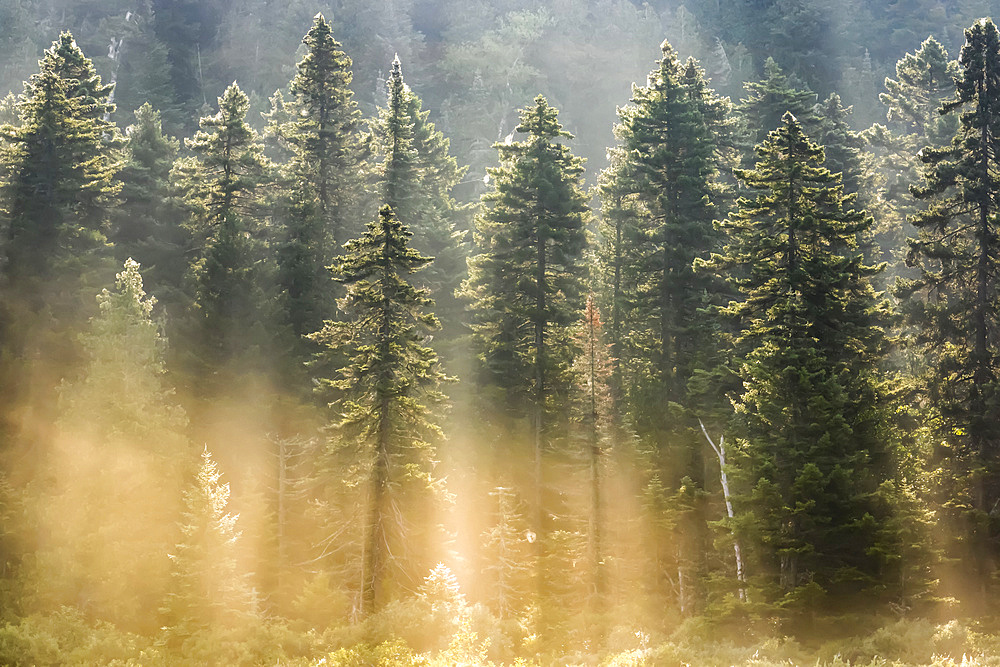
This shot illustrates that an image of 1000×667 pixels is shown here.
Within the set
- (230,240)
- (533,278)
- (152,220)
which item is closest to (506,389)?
(533,278)

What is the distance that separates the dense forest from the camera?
1044 inches

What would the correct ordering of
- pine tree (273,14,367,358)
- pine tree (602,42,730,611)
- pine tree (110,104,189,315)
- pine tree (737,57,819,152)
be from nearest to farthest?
pine tree (602,42,730,611) → pine tree (273,14,367,358) → pine tree (110,104,189,315) → pine tree (737,57,819,152)

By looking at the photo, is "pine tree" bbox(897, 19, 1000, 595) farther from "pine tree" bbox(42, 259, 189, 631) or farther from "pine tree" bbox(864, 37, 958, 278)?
"pine tree" bbox(42, 259, 189, 631)

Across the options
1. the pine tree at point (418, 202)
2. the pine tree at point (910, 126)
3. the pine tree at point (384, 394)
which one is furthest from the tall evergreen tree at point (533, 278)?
the pine tree at point (910, 126)

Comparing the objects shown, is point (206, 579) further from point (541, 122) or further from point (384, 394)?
point (541, 122)

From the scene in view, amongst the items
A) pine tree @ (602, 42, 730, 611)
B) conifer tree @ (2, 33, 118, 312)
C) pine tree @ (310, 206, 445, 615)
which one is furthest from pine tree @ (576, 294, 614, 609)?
conifer tree @ (2, 33, 118, 312)

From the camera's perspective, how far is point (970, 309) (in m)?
28.9

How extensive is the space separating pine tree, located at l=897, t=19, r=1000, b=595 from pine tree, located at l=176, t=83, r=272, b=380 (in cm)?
2739

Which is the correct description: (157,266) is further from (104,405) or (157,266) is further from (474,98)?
(474,98)

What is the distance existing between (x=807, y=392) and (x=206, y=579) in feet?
69.3

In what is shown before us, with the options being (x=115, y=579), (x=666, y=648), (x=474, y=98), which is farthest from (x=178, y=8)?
(x=666, y=648)

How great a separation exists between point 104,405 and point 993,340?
34.3m

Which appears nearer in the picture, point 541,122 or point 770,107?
point 541,122

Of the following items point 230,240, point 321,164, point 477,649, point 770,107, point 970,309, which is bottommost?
point 477,649
